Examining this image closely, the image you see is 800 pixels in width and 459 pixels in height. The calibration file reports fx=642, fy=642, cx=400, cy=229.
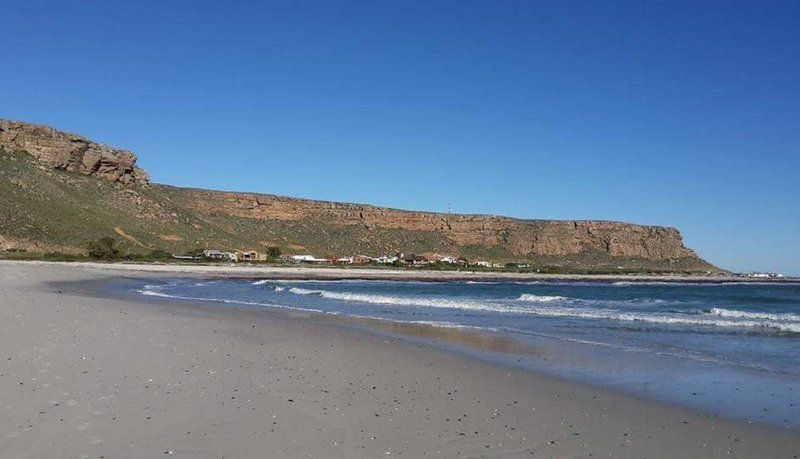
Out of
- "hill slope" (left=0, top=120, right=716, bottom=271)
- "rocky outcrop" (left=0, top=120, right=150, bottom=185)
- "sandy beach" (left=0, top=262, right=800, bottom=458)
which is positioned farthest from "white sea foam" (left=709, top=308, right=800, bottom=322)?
"rocky outcrop" (left=0, top=120, right=150, bottom=185)

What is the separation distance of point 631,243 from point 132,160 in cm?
11014

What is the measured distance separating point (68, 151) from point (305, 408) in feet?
316

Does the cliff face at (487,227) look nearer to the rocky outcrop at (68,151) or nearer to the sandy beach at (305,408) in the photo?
the rocky outcrop at (68,151)

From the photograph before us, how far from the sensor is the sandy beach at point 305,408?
6082mm

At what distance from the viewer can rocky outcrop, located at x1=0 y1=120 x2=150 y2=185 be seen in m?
86.7

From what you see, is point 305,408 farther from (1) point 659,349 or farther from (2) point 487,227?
(2) point 487,227

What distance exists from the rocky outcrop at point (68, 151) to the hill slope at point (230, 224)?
17 cm

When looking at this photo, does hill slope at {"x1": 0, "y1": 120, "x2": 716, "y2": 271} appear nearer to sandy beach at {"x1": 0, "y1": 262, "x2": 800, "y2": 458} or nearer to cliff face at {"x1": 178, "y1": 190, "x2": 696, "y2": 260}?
cliff face at {"x1": 178, "y1": 190, "x2": 696, "y2": 260}

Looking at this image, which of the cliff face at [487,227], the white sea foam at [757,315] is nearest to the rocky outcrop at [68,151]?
the cliff face at [487,227]

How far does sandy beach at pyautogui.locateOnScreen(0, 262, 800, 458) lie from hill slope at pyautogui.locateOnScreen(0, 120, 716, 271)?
209 ft

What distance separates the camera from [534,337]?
54.7 ft

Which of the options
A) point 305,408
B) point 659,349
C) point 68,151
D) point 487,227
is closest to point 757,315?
point 659,349

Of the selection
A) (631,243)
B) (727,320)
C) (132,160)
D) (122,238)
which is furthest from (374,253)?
(727,320)

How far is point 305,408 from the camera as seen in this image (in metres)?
7.55
